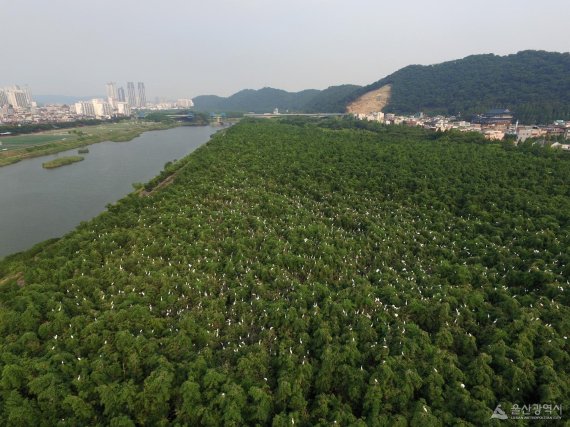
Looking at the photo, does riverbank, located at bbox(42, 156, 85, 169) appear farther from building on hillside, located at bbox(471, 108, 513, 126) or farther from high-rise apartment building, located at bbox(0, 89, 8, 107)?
high-rise apartment building, located at bbox(0, 89, 8, 107)

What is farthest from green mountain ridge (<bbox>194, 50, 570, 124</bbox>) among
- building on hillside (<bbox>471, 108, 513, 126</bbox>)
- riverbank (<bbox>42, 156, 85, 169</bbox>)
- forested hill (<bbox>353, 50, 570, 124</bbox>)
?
riverbank (<bbox>42, 156, 85, 169</bbox>)

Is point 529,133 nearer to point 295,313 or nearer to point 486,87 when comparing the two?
point 486,87

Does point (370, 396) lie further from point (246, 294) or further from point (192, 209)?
point (192, 209)

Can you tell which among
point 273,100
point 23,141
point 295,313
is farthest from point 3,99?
point 295,313

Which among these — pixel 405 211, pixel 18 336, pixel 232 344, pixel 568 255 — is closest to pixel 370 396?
pixel 232 344

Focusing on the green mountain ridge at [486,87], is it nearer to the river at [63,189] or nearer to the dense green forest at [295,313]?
the dense green forest at [295,313]
